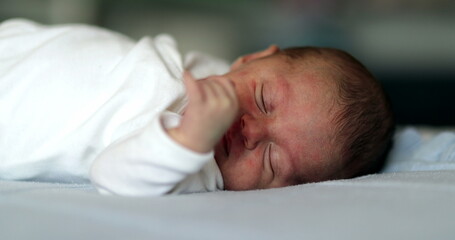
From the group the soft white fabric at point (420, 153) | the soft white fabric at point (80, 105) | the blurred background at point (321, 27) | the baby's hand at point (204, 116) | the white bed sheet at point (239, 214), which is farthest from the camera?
the blurred background at point (321, 27)

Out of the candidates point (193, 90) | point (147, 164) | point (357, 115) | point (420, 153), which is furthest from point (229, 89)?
point (420, 153)

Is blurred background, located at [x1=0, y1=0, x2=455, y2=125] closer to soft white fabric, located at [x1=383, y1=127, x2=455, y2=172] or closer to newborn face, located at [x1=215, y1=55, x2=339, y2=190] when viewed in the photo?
soft white fabric, located at [x1=383, y1=127, x2=455, y2=172]

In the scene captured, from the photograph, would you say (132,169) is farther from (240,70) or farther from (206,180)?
(240,70)

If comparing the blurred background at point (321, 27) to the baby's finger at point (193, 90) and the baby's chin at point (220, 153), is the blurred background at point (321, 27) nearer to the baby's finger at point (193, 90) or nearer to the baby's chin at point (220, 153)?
the baby's chin at point (220, 153)

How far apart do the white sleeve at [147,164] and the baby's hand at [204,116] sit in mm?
18

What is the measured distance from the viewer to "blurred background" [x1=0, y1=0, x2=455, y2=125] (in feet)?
12.3

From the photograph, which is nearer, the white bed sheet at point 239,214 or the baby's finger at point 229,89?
the white bed sheet at point 239,214

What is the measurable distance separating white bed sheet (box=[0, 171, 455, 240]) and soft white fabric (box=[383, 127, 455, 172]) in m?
0.34

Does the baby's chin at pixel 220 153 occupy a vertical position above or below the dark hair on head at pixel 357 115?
below

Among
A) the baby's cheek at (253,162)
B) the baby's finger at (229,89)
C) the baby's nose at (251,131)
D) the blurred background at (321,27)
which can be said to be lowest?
the blurred background at (321,27)

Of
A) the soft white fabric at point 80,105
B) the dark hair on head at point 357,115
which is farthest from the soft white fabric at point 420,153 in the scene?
the soft white fabric at point 80,105

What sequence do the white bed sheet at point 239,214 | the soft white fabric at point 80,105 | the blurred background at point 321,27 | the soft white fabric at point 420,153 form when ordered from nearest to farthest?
the white bed sheet at point 239,214
the soft white fabric at point 80,105
the soft white fabric at point 420,153
the blurred background at point 321,27

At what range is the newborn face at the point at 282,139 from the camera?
101cm

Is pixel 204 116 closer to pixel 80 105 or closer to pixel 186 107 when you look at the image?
pixel 186 107
